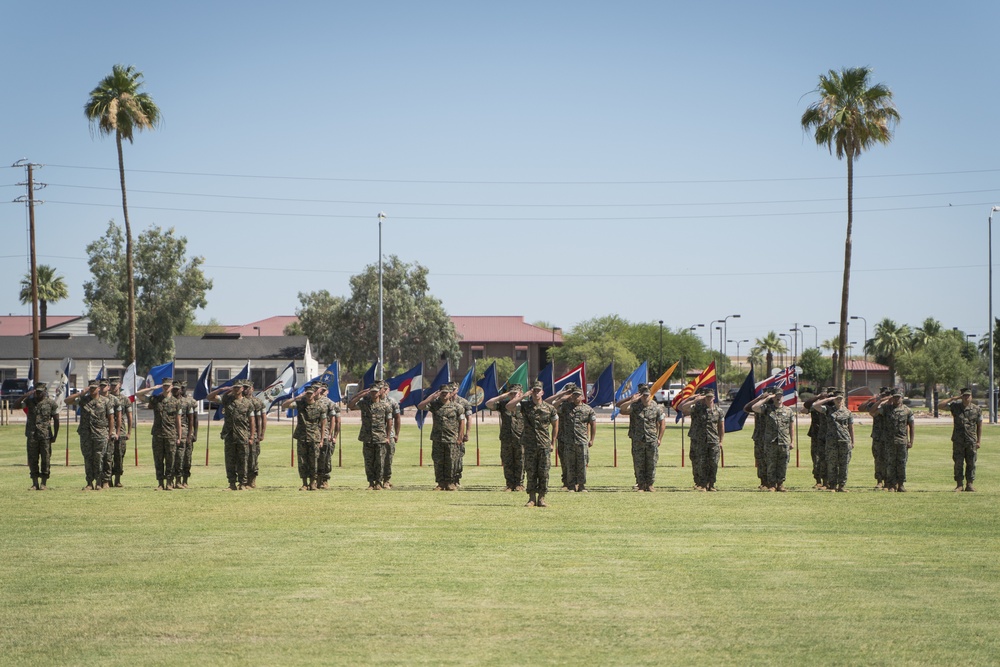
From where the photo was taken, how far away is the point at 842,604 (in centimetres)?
1026

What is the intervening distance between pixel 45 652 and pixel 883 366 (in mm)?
146473

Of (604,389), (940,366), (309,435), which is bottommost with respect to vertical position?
(309,435)

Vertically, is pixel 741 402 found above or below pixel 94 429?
above

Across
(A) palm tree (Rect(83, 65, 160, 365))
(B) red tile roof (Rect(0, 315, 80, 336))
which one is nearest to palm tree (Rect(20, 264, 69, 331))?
(B) red tile roof (Rect(0, 315, 80, 336))

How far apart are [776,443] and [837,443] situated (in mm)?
1140

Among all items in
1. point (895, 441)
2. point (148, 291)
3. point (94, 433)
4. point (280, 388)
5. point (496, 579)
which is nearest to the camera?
point (496, 579)

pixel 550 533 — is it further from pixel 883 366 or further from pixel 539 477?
pixel 883 366

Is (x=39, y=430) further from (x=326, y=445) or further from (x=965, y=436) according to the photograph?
(x=965, y=436)

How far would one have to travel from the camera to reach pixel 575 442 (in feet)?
68.9

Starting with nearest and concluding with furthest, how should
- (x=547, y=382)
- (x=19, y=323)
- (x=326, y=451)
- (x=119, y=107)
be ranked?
(x=326, y=451) → (x=547, y=382) → (x=119, y=107) → (x=19, y=323)

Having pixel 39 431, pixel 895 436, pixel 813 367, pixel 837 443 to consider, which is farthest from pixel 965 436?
pixel 813 367

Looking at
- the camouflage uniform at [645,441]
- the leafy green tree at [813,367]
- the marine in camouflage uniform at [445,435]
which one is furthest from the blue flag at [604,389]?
the leafy green tree at [813,367]

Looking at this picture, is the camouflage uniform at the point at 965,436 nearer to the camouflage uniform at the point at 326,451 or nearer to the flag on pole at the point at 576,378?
the flag on pole at the point at 576,378

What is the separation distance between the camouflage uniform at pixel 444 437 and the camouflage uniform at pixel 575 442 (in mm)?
2093
